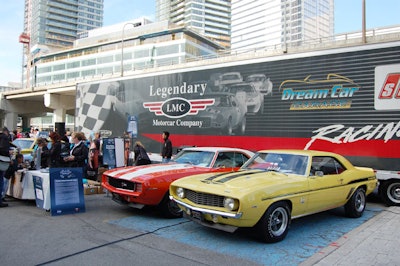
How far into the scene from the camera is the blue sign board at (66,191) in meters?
6.25

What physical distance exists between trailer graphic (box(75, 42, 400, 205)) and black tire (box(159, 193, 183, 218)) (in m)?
3.96

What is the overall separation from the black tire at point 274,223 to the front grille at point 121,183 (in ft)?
8.26

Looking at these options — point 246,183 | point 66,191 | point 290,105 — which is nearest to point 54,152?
point 66,191

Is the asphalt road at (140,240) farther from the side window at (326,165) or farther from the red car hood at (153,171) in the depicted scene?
the side window at (326,165)

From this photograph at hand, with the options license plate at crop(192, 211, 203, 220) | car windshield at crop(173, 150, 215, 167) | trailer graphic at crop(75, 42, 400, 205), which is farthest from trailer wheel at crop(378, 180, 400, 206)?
license plate at crop(192, 211, 203, 220)

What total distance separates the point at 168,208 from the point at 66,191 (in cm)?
204

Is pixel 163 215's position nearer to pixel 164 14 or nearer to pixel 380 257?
pixel 380 257

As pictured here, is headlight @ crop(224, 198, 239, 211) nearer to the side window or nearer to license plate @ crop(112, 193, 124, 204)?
the side window

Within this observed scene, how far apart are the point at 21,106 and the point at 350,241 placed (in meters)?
43.7

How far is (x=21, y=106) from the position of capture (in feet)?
134

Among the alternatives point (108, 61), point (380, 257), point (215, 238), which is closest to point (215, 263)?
point (215, 238)

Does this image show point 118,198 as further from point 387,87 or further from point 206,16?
point 206,16

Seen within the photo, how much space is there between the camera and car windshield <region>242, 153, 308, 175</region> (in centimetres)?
566

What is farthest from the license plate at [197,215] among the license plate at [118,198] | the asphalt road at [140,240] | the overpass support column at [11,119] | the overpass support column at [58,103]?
the overpass support column at [11,119]
